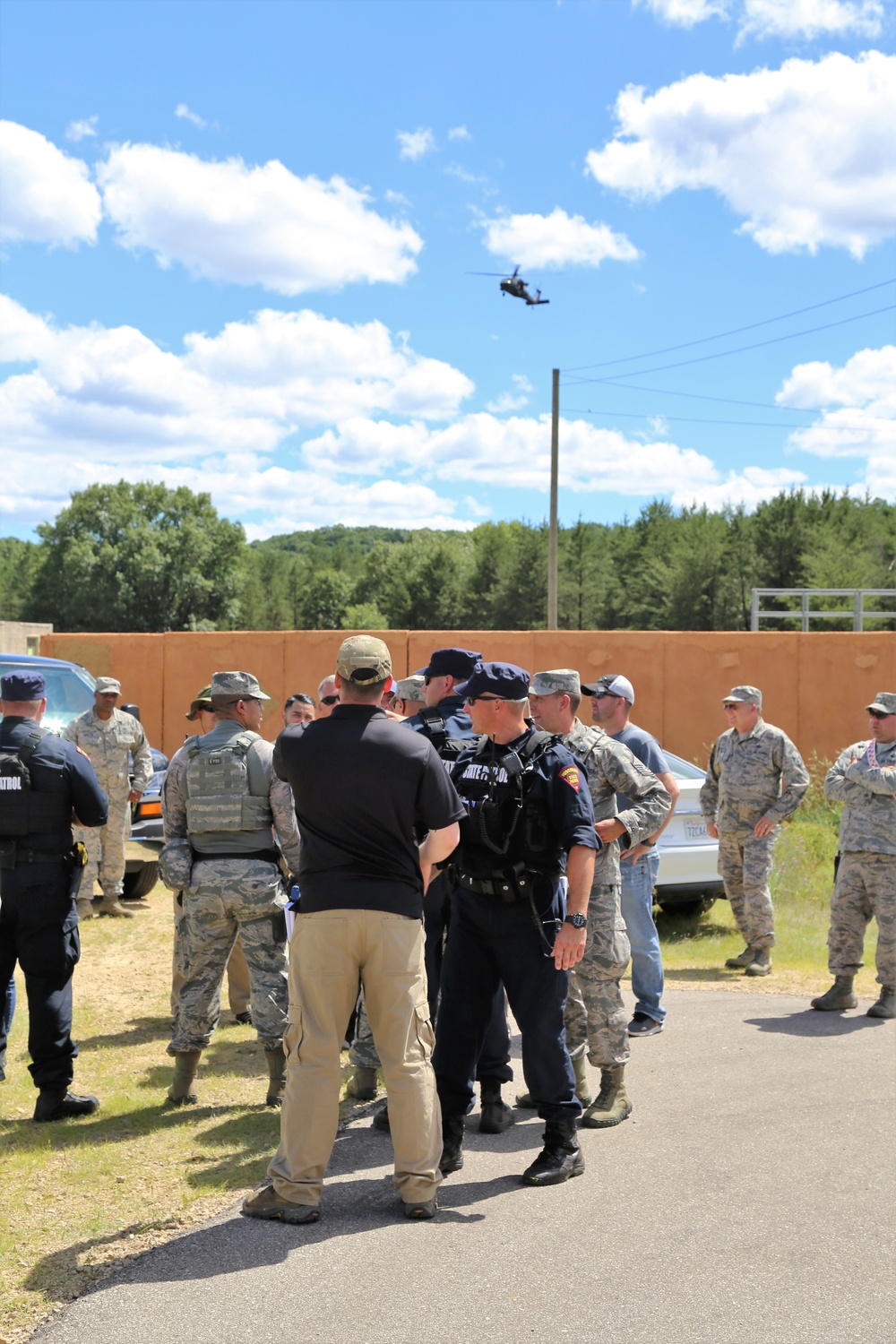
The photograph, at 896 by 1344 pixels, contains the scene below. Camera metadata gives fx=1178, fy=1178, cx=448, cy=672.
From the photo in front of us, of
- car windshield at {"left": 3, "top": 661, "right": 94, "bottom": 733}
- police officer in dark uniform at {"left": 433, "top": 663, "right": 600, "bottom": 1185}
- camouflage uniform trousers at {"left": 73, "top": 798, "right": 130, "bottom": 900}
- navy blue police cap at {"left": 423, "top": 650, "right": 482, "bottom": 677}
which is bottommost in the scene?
camouflage uniform trousers at {"left": 73, "top": 798, "right": 130, "bottom": 900}

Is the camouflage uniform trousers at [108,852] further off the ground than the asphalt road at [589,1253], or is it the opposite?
the camouflage uniform trousers at [108,852]

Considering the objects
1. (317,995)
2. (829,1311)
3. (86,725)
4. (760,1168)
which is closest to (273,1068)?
(317,995)

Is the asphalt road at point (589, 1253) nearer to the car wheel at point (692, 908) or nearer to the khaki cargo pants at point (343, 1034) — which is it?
the khaki cargo pants at point (343, 1034)

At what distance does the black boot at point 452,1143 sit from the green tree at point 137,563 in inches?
3120

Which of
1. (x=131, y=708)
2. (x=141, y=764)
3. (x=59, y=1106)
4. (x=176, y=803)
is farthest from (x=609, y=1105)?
(x=131, y=708)

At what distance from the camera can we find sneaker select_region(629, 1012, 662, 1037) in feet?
22.4

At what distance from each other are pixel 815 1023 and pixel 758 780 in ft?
6.29

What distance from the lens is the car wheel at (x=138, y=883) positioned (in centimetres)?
1117

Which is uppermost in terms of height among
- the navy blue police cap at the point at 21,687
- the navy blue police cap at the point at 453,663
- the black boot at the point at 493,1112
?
the navy blue police cap at the point at 453,663

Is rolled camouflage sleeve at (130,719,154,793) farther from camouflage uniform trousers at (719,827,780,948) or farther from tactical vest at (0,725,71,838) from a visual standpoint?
camouflage uniform trousers at (719,827,780,948)

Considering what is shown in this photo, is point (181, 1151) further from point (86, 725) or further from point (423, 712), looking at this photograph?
point (86, 725)

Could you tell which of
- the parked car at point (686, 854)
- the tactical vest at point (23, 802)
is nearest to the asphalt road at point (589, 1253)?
the tactical vest at point (23, 802)

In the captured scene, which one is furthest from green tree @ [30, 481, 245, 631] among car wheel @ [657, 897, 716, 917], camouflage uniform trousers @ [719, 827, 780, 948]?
camouflage uniform trousers @ [719, 827, 780, 948]

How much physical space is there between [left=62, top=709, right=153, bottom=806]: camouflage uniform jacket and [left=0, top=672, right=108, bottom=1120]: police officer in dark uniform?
4.49 m
